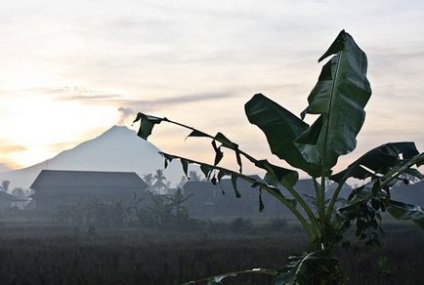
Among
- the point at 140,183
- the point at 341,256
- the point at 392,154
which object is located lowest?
the point at 341,256

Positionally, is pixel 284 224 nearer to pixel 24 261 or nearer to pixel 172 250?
pixel 172 250

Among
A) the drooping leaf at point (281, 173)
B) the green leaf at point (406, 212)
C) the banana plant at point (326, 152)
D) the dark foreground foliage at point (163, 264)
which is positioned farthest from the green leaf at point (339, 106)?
the dark foreground foliage at point (163, 264)

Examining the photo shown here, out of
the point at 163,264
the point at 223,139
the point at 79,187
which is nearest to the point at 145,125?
the point at 223,139

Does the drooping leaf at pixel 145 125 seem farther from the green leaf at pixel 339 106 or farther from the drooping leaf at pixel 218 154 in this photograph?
the green leaf at pixel 339 106

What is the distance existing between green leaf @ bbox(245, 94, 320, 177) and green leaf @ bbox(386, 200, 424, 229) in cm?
60

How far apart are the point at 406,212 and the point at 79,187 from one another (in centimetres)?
6083

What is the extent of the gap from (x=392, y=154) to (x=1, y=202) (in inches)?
3401

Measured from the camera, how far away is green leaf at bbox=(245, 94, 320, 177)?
4.62 m

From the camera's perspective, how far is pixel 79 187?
63000 mm

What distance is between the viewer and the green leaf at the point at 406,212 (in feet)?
13.8

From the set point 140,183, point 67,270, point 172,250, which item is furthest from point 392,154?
point 140,183

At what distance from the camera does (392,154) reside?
16.9ft

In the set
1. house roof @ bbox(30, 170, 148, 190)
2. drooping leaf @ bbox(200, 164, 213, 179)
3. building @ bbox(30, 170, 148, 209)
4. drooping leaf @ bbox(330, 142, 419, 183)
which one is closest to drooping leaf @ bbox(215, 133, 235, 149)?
drooping leaf @ bbox(200, 164, 213, 179)

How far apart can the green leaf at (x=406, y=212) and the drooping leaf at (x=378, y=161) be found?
0.50 metres
